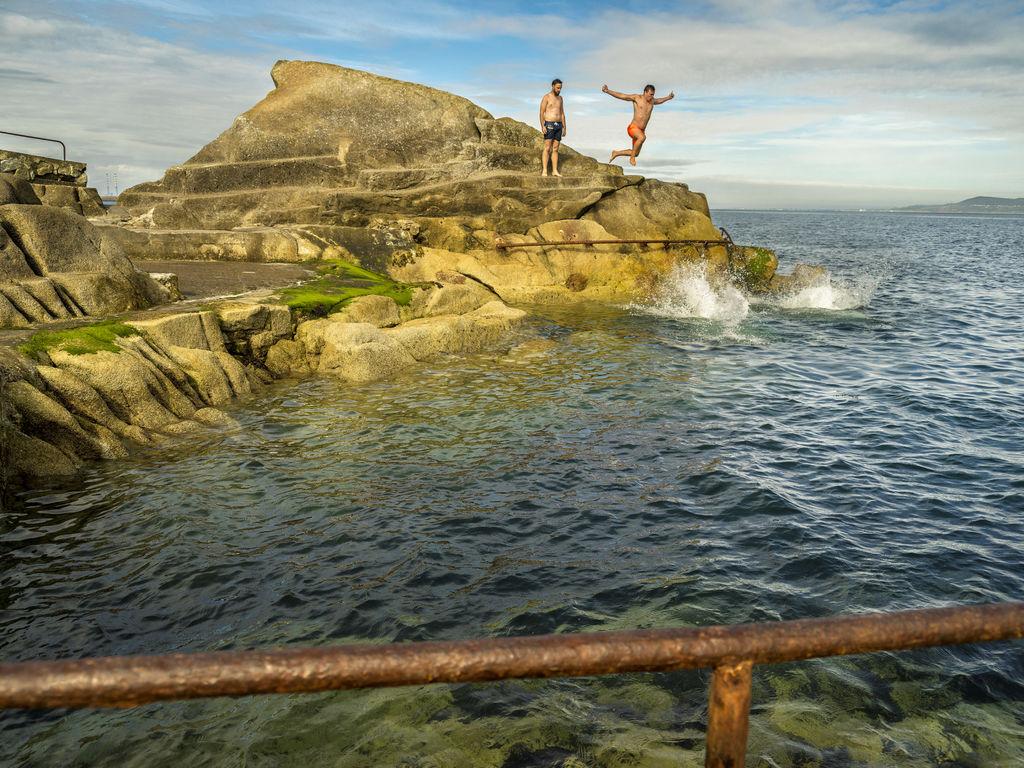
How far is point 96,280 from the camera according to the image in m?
11.9

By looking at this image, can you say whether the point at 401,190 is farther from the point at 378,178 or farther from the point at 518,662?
the point at 518,662

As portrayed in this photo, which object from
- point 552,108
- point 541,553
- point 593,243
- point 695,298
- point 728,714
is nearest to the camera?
point 728,714

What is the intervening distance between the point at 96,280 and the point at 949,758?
42.7ft

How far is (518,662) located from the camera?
1682 millimetres

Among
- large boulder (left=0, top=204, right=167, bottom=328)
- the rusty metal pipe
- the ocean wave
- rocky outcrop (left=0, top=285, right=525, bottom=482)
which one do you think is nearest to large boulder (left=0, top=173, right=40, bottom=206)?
large boulder (left=0, top=204, right=167, bottom=328)

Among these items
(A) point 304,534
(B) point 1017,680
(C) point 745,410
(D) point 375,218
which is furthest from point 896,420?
(D) point 375,218

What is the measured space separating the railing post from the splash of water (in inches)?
787

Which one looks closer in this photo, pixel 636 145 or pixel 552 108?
pixel 552 108

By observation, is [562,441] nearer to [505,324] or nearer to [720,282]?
[505,324]

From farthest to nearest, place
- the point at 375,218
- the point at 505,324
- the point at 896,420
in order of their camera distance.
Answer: the point at 375,218 < the point at 505,324 < the point at 896,420

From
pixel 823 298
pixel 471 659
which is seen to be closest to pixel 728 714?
pixel 471 659

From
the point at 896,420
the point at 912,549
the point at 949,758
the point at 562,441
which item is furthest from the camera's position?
the point at 896,420

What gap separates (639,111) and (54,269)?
1753 centimetres

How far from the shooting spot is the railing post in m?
1.86
